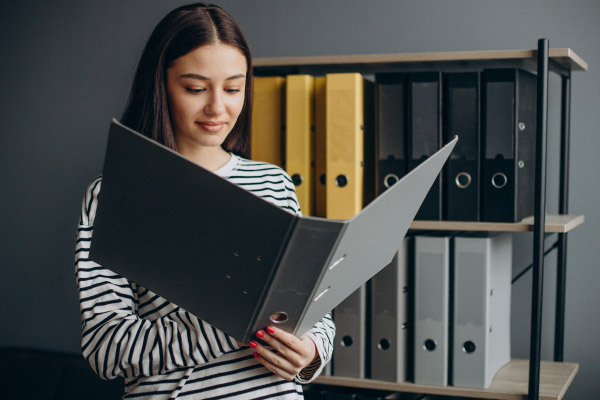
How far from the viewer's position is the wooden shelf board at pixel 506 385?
1449 mm

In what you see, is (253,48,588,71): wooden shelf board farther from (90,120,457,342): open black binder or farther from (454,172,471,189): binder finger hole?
(90,120,457,342): open black binder

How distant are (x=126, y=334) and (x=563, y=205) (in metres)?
1.22

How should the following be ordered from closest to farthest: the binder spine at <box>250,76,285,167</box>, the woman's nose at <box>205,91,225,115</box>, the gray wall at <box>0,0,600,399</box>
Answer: the woman's nose at <box>205,91,225,115</box>
the binder spine at <box>250,76,285,167</box>
the gray wall at <box>0,0,600,399</box>

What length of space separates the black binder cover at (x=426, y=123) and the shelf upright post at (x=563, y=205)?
0.42 m

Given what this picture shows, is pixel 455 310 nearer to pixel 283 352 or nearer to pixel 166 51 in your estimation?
pixel 283 352

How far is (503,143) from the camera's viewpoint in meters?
1.43

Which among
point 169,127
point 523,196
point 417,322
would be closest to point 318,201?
point 417,322

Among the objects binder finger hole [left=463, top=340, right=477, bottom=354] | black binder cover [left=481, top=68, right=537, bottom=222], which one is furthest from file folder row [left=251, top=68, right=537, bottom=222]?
binder finger hole [left=463, top=340, right=477, bottom=354]

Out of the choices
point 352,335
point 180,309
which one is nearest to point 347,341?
point 352,335

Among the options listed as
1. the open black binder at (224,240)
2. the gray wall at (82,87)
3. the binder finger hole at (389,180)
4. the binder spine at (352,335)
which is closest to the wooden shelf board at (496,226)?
the binder finger hole at (389,180)

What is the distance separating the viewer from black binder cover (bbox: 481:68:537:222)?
1421mm

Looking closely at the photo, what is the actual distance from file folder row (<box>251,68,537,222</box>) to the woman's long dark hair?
1.54 ft

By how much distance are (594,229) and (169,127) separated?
3.99ft

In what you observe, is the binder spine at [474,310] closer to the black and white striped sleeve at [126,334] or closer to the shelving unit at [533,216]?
the shelving unit at [533,216]
